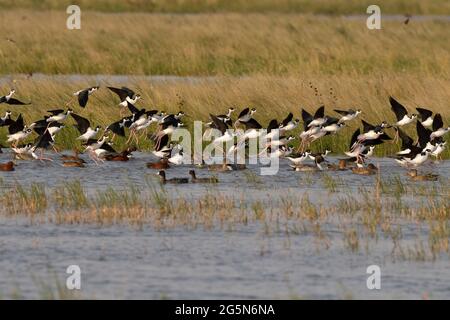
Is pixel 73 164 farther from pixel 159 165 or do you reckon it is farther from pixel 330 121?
pixel 330 121

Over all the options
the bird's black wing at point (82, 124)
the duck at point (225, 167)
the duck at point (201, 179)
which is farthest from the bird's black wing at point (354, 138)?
the bird's black wing at point (82, 124)

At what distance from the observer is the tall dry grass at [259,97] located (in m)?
23.6

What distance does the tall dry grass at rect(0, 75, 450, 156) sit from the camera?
23.6m

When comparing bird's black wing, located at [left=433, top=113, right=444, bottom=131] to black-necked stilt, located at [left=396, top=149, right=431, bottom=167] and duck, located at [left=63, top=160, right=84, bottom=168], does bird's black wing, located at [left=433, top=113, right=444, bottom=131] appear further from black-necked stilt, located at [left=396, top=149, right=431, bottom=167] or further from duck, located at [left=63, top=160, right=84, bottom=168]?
duck, located at [left=63, top=160, right=84, bottom=168]

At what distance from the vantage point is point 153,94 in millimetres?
24828

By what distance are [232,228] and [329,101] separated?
1013 cm

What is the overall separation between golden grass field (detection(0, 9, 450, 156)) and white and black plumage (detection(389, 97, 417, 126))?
1.99ft

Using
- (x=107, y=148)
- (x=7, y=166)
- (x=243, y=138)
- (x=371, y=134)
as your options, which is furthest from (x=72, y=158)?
(x=371, y=134)

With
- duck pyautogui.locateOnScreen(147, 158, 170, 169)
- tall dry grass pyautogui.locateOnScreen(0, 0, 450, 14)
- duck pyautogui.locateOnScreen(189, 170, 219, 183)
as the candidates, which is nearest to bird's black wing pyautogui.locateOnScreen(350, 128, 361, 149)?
duck pyautogui.locateOnScreen(147, 158, 170, 169)

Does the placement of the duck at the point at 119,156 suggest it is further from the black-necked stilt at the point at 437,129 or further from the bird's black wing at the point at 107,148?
the black-necked stilt at the point at 437,129

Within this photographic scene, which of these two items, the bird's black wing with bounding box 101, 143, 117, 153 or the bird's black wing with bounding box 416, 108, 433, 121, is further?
the bird's black wing with bounding box 416, 108, 433, 121

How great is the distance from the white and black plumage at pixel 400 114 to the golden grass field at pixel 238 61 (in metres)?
0.61
